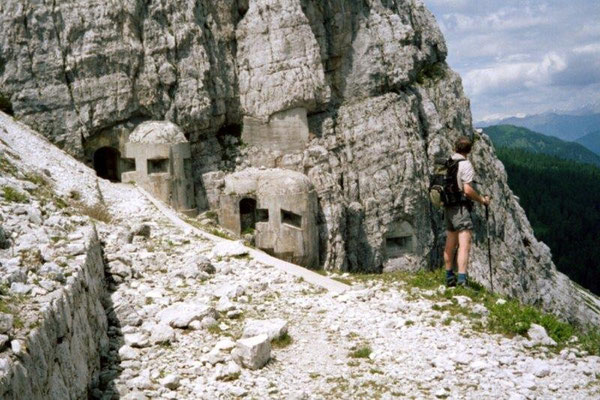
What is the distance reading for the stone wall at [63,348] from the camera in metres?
4.97

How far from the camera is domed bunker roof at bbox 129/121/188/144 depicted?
88.5ft

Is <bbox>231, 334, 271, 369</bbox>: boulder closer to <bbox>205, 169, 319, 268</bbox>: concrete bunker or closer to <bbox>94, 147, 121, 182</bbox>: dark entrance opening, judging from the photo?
<bbox>205, 169, 319, 268</bbox>: concrete bunker

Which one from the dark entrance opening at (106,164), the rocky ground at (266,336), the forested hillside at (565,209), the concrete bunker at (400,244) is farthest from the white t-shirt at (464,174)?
the forested hillside at (565,209)

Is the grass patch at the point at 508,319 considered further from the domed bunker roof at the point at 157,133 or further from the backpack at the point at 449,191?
the domed bunker roof at the point at 157,133

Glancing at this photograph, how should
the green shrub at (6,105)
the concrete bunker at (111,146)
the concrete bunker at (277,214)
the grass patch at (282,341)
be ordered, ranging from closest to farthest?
the grass patch at (282,341) → the concrete bunker at (277,214) → the green shrub at (6,105) → the concrete bunker at (111,146)

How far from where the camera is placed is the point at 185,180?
28594 millimetres

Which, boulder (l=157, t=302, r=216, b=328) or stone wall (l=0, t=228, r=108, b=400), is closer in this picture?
stone wall (l=0, t=228, r=108, b=400)

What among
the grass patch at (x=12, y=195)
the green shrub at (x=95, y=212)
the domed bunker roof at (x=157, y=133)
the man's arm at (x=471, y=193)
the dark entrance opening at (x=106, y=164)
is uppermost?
the domed bunker roof at (x=157, y=133)

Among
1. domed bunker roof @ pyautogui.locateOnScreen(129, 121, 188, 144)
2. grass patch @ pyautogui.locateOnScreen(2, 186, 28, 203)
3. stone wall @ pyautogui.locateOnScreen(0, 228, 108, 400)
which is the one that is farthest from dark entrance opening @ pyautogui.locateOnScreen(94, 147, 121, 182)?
stone wall @ pyautogui.locateOnScreen(0, 228, 108, 400)

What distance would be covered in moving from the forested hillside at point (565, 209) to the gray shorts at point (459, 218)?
96.0m

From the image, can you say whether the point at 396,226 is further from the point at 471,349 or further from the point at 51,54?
the point at 471,349

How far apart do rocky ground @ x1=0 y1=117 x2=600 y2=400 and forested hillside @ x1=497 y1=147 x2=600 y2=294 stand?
3824 inches

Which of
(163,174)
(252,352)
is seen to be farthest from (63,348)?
(163,174)

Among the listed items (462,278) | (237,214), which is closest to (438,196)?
(462,278)
